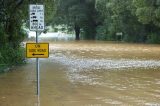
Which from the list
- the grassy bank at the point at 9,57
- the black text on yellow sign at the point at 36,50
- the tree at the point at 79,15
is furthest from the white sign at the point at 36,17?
the tree at the point at 79,15

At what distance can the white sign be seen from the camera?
14.9m

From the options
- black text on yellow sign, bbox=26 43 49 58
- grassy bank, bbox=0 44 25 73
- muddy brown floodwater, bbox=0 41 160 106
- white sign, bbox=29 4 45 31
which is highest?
white sign, bbox=29 4 45 31

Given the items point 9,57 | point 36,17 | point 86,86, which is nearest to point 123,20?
point 9,57

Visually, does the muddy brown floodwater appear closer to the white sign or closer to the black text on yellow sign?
the black text on yellow sign

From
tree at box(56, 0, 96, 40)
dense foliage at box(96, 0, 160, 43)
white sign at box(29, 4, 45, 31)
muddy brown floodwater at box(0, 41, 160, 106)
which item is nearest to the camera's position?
white sign at box(29, 4, 45, 31)

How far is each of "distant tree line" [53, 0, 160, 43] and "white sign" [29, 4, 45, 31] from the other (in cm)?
4488

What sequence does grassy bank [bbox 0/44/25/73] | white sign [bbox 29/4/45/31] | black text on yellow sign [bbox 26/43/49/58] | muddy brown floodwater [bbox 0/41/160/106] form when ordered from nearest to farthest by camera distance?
black text on yellow sign [bbox 26/43/49/58] → white sign [bbox 29/4/45/31] → muddy brown floodwater [bbox 0/41/160/106] → grassy bank [bbox 0/44/25/73]

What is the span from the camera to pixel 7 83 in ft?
69.1

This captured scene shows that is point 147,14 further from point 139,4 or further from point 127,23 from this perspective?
point 127,23

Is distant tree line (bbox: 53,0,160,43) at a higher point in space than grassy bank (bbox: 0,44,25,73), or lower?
higher

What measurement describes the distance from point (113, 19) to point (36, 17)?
62936 mm

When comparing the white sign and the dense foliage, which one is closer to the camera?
the white sign

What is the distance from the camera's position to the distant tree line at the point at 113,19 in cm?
6241

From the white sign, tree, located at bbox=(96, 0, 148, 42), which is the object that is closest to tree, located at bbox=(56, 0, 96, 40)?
tree, located at bbox=(96, 0, 148, 42)
